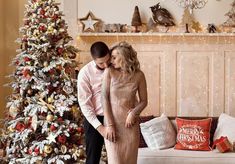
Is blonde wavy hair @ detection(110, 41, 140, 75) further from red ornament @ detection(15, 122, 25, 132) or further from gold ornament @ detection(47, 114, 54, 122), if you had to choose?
red ornament @ detection(15, 122, 25, 132)

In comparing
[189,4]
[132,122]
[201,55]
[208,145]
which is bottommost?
[208,145]

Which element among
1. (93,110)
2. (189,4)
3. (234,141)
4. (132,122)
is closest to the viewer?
(132,122)

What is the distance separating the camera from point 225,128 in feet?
15.8

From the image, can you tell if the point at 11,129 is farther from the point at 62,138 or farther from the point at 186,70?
the point at 186,70

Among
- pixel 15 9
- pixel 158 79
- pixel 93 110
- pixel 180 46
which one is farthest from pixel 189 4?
pixel 93 110

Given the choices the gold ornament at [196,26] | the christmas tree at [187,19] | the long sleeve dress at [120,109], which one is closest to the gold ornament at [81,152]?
the long sleeve dress at [120,109]

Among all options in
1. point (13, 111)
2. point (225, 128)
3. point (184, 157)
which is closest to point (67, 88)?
point (13, 111)

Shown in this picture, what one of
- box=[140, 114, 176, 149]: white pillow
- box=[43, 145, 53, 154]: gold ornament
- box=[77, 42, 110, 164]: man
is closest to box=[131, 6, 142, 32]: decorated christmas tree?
box=[140, 114, 176, 149]: white pillow

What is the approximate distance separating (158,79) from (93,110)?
111 inches

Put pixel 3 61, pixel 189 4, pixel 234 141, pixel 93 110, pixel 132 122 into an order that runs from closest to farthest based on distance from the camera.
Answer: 1. pixel 132 122
2. pixel 93 110
3. pixel 234 141
4. pixel 189 4
5. pixel 3 61

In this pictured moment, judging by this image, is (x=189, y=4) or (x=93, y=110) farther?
(x=189, y=4)

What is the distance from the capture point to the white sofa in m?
4.41

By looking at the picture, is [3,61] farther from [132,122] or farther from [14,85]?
[132,122]

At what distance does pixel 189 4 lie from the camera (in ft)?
19.0
